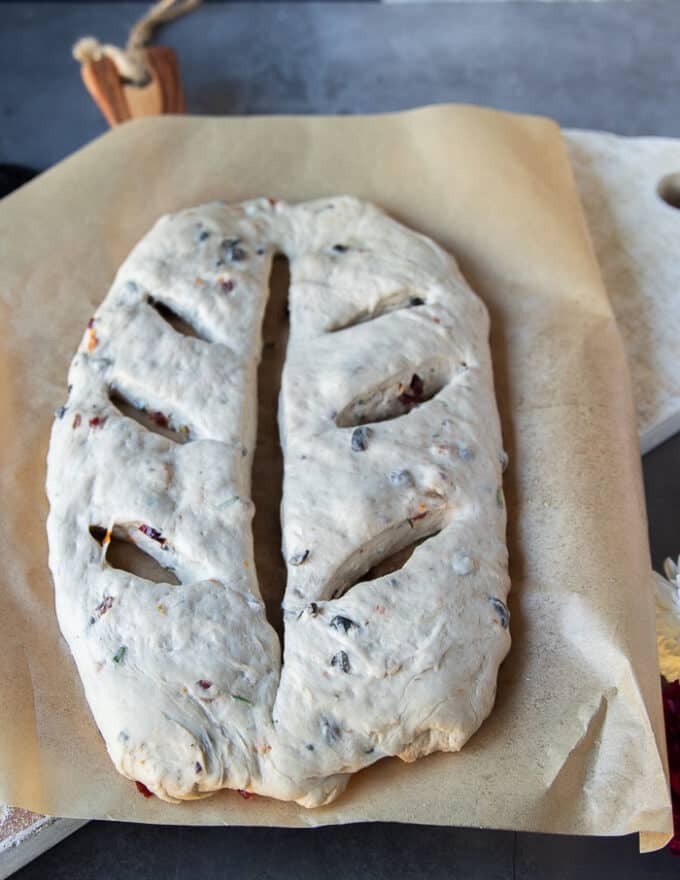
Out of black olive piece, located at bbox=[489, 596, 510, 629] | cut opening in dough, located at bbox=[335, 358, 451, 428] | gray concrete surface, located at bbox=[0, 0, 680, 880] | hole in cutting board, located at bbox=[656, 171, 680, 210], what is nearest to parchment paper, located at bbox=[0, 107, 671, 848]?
black olive piece, located at bbox=[489, 596, 510, 629]

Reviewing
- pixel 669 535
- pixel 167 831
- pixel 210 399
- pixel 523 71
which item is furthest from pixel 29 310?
pixel 523 71

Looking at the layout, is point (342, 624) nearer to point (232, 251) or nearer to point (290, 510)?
point (290, 510)

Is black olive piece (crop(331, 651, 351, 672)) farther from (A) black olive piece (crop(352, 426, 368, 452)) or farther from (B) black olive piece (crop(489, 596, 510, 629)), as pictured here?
(A) black olive piece (crop(352, 426, 368, 452))

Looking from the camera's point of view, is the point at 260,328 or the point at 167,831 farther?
the point at 260,328

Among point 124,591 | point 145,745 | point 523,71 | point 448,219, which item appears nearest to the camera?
point 145,745

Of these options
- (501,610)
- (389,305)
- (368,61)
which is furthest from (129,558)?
(368,61)

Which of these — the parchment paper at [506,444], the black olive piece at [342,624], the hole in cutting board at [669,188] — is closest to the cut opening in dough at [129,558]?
the parchment paper at [506,444]

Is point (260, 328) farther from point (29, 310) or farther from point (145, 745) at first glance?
point (145, 745)
